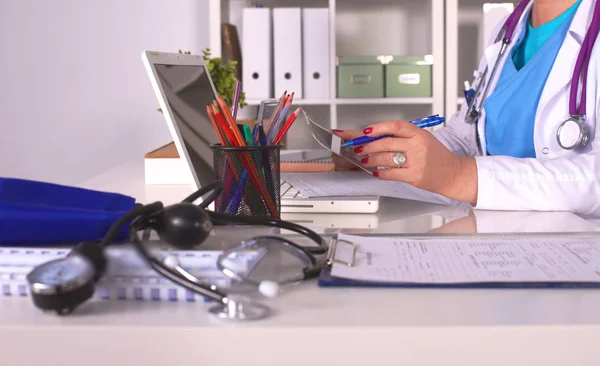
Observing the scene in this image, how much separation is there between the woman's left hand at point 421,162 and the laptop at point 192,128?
2.4 inches

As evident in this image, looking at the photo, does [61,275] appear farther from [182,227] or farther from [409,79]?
[409,79]

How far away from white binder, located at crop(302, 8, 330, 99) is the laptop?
5.09 ft

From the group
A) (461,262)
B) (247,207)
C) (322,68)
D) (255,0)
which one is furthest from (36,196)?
(255,0)

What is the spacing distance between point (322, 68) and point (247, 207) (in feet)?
6.64

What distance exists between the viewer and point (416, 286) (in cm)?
68

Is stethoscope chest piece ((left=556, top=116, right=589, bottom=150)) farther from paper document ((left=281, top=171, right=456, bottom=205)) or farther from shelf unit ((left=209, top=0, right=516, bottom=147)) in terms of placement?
shelf unit ((left=209, top=0, right=516, bottom=147))

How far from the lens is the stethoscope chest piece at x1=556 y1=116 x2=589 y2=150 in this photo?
135 centimetres

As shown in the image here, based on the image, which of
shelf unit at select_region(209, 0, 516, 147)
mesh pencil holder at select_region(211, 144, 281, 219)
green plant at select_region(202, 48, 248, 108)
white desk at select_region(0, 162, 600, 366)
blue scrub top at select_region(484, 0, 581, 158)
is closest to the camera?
white desk at select_region(0, 162, 600, 366)

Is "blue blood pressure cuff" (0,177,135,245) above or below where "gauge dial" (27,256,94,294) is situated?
above

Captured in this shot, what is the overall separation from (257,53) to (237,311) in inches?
91.5

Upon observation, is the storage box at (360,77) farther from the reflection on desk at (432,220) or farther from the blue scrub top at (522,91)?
the reflection on desk at (432,220)

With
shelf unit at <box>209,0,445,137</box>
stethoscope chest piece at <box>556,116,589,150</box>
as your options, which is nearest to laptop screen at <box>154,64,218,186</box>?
stethoscope chest piece at <box>556,116,589,150</box>

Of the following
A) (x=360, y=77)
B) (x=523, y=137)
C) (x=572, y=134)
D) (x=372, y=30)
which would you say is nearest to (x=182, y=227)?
(x=572, y=134)

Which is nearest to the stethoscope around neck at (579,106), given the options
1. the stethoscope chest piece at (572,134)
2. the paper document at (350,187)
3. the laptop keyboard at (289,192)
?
the stethoscope chest piece at (572,134)
